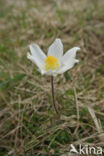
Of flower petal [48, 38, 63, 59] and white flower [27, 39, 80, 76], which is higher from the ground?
flower petal [48, 38, 63, 59]

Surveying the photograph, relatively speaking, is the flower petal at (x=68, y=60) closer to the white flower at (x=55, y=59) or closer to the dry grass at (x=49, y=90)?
the white flower at (x=55, y=59)

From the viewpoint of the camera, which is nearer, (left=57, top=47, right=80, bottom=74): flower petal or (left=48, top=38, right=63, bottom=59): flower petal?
(left=57, top=47, right=80, bottom=74): flower petal

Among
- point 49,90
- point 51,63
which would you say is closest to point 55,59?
point 51,63

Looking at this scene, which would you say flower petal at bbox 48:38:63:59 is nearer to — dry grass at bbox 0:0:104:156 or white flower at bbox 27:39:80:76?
white flower at bbox 27:39:80:76

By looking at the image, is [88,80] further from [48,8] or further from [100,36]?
[48,8]

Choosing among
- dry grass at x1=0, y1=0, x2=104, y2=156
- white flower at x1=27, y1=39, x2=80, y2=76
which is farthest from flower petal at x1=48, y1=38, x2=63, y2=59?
dry grass at x1=0, y1=0, x2=104, y2=156

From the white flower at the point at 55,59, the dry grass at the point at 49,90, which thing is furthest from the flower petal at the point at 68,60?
the dry grass at the point at 49,90
